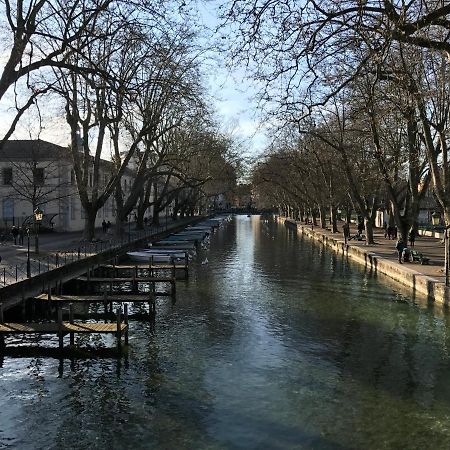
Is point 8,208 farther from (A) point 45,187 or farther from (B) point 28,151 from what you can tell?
(B) point 28,151

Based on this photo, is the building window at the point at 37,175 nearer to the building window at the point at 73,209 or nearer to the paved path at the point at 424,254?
the building window at the point at 73,209

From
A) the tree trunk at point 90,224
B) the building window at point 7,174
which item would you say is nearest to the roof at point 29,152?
the building window at point 7,174

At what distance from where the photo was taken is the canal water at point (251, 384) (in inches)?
391

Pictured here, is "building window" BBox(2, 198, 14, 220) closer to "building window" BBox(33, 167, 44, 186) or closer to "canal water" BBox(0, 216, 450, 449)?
"building window" BBox(33, 167, 44, 186)

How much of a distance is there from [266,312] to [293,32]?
1104 centimetres

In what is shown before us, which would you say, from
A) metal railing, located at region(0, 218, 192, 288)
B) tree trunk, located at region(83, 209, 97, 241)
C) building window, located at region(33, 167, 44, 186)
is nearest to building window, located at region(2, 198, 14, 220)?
building window, located at region(33, 167, 44, 186)

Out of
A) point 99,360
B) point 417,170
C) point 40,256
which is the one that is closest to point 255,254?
point 417,170

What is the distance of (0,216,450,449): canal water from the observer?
32.6 ft

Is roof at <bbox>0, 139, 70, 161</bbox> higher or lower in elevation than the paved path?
higher

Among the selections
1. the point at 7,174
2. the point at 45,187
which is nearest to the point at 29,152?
the point at 7,174

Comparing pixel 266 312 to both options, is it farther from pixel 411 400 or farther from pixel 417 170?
pixel 417 170

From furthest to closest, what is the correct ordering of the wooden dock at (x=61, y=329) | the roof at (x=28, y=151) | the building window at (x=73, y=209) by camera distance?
1. the building window at (x=73, y=209)
2. the roof at (x=28, y=151)
3. the wooden dock at (x=61, y=329)

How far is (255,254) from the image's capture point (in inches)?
1641

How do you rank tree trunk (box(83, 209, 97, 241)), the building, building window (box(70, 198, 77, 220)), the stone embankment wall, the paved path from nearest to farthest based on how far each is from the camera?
1. the stone embankment wall
2. the paved path
3. tree trunk (box(83, 209, 97, 241))
4. the building
5. building window (box(70, 198, 77, 220))
